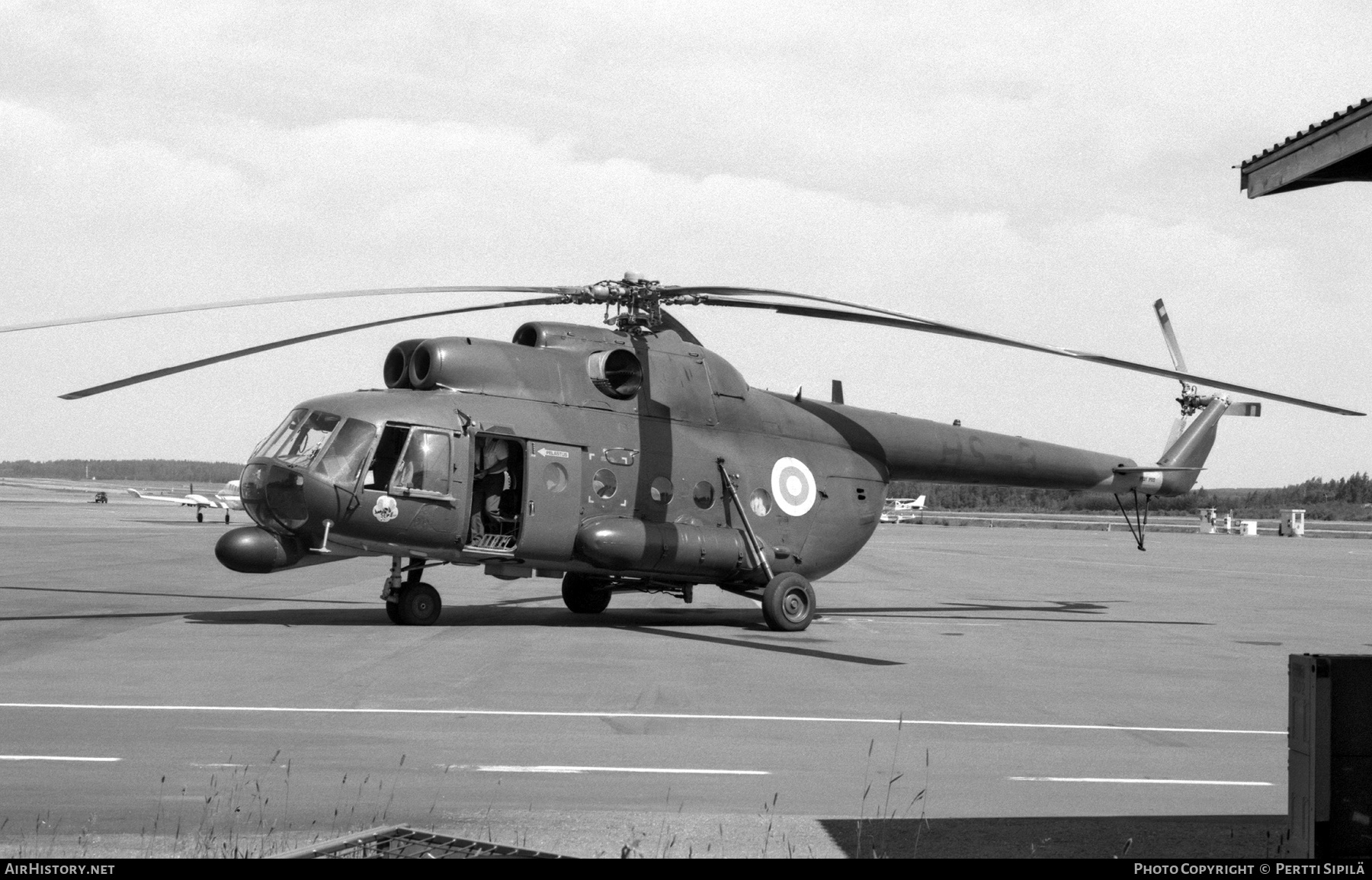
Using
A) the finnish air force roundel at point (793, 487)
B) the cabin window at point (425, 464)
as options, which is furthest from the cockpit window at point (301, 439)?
the finnish air force roundel at point (793, 487)

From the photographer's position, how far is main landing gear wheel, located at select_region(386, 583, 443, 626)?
737 inches

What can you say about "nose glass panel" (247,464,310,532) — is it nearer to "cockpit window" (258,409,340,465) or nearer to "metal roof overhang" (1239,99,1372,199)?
"cockpit window" (258,409,340,465)

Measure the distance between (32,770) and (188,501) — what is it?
221 feet

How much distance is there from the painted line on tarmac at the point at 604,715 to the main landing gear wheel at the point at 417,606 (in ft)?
24.0

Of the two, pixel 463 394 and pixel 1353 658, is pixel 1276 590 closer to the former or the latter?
pixel 463 394

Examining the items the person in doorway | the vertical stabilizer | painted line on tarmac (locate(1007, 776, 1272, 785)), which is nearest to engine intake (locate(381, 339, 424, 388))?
the person in doorway

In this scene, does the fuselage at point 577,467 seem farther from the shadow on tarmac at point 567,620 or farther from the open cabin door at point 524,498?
the shadow on tarmac at point 567,620

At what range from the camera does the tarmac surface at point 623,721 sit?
7.51 m

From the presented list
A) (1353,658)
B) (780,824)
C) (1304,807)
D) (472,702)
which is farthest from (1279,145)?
(472,702)

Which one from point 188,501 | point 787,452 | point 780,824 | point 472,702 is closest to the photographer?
point 780,824

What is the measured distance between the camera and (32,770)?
858cm

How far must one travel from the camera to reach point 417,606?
61.6 feet

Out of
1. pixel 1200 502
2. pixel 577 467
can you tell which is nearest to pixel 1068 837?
pixel 577 467

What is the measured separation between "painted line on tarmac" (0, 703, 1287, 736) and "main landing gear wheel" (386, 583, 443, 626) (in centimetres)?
731
